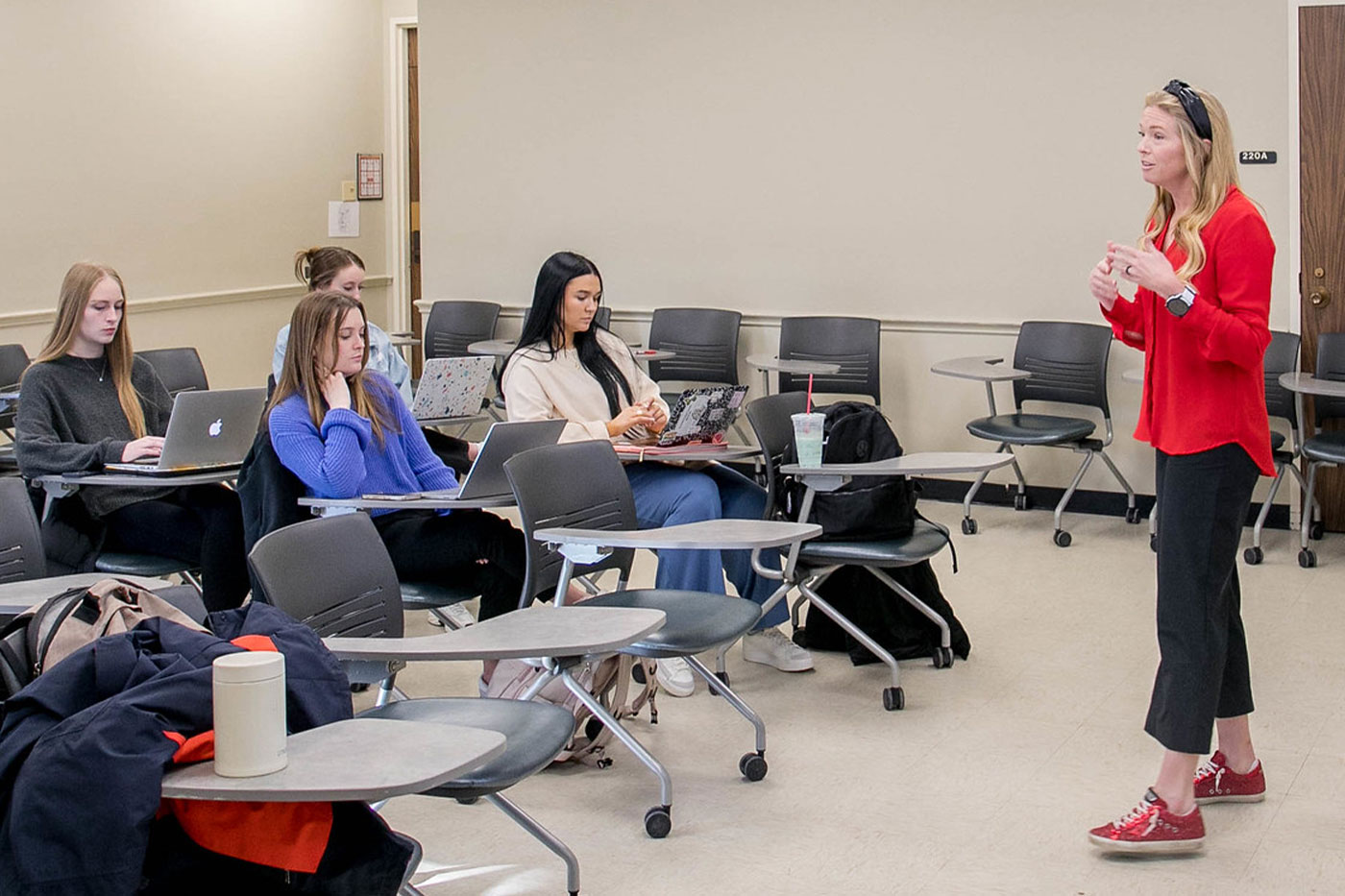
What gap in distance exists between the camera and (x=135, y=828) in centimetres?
188

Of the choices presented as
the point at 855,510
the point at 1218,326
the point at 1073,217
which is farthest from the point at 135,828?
the point at 1073,217

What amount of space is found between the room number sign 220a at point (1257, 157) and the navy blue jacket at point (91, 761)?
551 centimetres

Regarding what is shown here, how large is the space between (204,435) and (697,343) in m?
3.73

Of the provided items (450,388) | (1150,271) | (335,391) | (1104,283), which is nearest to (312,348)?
(335,391)

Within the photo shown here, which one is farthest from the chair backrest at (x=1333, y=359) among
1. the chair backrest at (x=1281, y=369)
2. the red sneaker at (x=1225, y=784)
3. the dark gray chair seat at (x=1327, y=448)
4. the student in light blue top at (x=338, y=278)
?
the student in light blue top at (x=338, y=278)

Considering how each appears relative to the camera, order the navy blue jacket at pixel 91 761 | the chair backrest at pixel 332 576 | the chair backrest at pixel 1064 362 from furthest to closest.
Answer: the chair backrest at pixel 1064 362 → the chair backrest at pixel 332 576 → the navy blue jacket at pixel 91 761

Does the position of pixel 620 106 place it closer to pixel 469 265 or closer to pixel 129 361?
pixel 469 265

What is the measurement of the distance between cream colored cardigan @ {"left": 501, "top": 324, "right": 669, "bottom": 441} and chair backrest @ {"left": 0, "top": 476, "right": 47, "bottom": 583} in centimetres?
170

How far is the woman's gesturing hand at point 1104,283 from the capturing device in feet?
10.1

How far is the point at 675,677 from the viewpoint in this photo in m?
4.42

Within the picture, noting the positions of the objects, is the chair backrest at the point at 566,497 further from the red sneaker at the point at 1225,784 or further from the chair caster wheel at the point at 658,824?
the red sneaker at the point at 1225,784

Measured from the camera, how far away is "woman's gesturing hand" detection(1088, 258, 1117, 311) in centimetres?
307

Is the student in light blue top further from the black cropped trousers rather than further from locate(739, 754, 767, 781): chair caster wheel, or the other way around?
the black cropped trousers

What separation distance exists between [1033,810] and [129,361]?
9.88 ft
